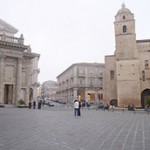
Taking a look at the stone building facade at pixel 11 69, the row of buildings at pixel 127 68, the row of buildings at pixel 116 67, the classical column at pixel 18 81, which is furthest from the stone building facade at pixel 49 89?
the classical column at pixel 18 81

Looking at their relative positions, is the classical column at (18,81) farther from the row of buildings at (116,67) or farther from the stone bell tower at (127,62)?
the stone bell tower at (127,62)

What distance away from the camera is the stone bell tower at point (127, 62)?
47.7 meters

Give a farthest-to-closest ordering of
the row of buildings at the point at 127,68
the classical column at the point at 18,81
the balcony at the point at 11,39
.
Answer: the row of buildings at the point at 127,68 < the classical column at the point at 18,81 < the balcony at the point at 11,39

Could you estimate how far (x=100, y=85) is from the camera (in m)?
83.9

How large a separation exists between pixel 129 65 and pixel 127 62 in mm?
730

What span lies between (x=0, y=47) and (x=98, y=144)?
105 ft

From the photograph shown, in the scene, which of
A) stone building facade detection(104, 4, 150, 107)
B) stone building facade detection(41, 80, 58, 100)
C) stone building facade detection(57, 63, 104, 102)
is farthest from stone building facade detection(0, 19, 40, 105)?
stone building facade detection(41, 80, 58, 100)

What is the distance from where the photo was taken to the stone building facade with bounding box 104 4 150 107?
157ft

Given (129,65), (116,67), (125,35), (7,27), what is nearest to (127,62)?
(129,65)

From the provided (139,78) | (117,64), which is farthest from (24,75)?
(139,78)

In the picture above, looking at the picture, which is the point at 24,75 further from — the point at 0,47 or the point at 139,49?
the point at 139,49

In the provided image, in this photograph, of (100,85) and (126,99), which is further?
(100,85)

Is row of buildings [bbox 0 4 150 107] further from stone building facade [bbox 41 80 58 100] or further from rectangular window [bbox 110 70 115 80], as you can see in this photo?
stone building facade [bbox 41 80 58 100]

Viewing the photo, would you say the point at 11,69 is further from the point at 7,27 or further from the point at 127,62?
the point at 127,62
